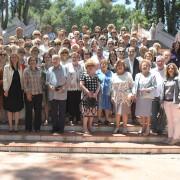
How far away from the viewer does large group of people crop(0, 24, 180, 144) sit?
10.0 metres

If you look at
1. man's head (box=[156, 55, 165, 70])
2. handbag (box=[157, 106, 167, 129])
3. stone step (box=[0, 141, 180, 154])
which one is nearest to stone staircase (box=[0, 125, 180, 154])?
stone step (box=[0, 141, 180, 154])

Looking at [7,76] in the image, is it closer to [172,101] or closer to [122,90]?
[122,90]

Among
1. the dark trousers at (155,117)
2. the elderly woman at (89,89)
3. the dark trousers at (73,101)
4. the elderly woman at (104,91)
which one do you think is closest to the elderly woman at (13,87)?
the dark trousers at (73,101)

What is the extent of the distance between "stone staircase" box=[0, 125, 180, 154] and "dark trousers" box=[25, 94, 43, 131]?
0.66 ft

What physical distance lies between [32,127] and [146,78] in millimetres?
2690

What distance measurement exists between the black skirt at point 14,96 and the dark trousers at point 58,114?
0.71 meters

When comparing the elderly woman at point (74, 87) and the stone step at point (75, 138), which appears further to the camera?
the elderly woman at point (74, 87)

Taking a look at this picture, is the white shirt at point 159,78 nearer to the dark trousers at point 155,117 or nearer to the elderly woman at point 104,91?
the dark trousers at point 155,117

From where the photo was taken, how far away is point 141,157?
9.23 meters

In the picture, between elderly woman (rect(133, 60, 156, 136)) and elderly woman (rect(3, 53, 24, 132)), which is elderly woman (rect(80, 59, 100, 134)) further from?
elderly woman (rect(3, 53, 24, 132))

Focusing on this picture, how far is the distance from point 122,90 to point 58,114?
145 cm

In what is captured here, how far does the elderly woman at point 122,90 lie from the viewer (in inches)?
400

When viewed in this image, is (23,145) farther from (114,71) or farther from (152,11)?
(152,11)

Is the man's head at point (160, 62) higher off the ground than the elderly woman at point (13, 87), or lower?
higher
